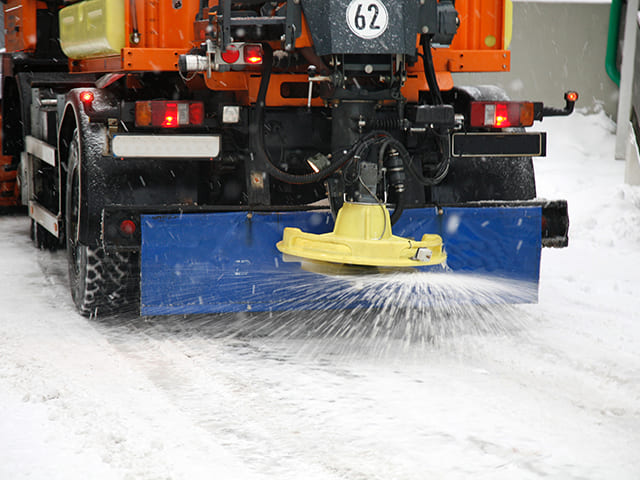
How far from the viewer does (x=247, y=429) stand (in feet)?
11.8

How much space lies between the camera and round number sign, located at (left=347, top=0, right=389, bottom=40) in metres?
4.45

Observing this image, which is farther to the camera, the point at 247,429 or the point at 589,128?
the point at 589,128

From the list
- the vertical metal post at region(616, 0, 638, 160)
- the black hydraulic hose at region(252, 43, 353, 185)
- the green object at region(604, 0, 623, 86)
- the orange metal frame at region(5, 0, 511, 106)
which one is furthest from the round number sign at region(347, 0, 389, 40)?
the vertical metal post at region(616, 0, 638, 160)

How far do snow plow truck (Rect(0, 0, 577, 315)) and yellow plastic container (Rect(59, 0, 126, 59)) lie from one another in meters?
0.01

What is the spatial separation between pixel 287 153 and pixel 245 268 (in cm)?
72

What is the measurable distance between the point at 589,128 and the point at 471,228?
31.7ft

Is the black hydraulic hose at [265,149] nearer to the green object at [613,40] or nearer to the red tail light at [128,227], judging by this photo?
the red tail light at [128,227]

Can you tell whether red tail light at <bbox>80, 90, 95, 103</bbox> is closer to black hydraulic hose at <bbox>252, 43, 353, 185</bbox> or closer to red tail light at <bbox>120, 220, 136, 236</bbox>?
red tail light at <bbox>120, 220, 136, 236</bbox>

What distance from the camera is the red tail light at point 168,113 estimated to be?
4781 mm

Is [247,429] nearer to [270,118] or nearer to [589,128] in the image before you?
[270,118]

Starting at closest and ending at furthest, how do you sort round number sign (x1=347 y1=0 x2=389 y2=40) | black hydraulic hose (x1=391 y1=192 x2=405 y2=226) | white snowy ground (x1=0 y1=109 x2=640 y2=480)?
1. white snowy ground (x1=0 y1=109 x2=640 y2=480)
2. round number sign (x1=347 y1=0 x2=389 y2=40)
3. black hydraulic hose (x1=391 y1=192 x2=405 y2=226)

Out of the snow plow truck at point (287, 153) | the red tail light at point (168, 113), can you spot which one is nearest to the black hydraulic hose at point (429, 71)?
the snow plow truck at point (287, 153)

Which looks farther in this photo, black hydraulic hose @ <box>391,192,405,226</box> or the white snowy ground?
black hydraulic hose @ <box>391,192,405,226</box>

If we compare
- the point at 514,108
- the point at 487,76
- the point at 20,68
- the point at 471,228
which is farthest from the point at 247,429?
the point at 487,76
